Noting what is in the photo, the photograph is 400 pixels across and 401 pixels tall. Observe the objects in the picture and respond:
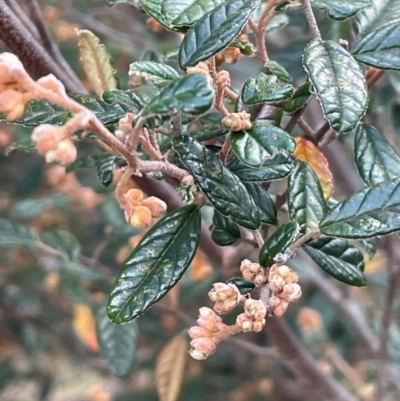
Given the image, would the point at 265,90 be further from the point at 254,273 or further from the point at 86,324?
the point at 86,324

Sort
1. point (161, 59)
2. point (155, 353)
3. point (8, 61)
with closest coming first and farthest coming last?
point (8, 61)
point (161, 59)
point (155, 353)

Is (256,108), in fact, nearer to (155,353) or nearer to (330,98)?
(330,98)

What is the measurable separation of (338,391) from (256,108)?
0.75m

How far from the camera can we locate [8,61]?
1.28 feet

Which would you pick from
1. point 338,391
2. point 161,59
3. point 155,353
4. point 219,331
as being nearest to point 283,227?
point 219,331

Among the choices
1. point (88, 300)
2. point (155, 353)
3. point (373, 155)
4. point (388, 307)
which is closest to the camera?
point (373, 155)

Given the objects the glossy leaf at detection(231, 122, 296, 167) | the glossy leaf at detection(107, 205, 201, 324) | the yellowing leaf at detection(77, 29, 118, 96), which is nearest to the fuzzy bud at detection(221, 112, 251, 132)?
the glossy leaf at detection(231, 122, 296, 167)

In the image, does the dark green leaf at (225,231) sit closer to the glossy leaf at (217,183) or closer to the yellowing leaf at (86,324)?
the glossy leaf at (217,183)

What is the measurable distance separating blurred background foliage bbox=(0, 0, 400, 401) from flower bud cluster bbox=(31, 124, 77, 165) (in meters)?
0.78

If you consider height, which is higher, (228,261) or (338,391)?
(228,261)

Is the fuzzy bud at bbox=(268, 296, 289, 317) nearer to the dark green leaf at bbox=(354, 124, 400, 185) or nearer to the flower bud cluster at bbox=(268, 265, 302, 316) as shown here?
the flower bud cluster at bbox=(268, 265, 302, 316)

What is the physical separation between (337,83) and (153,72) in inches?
6.3

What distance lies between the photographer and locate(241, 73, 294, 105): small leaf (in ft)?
1.65

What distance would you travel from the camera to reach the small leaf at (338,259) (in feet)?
1.94
